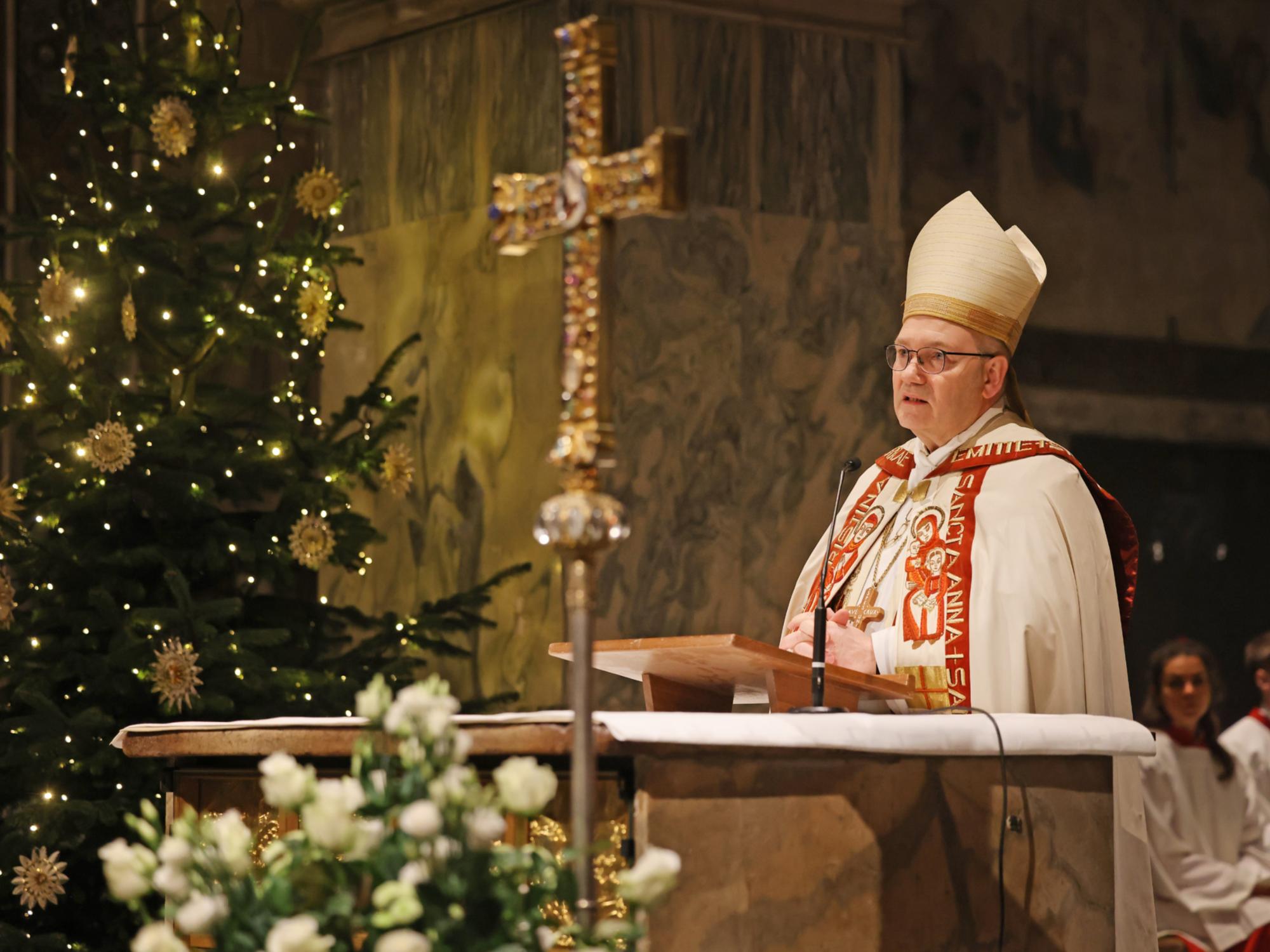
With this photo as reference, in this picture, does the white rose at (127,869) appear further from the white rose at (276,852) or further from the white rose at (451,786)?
the white rose at (451,786)

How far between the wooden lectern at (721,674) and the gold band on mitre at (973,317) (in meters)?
0.97

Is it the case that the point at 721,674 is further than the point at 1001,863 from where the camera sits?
Yes

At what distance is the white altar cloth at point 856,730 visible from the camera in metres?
3.03

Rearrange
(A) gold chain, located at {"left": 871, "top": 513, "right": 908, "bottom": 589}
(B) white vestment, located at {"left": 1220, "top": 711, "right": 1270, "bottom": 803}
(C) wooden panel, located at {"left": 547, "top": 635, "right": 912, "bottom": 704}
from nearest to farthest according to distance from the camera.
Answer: (C) wooden panel, located at {"left": 547, "top": 635, "right": 912, "bottom": 704}
(A) gold chain, located at {"left": 871, "top": 513, "right": 908, "bottom": 589}
(B) white vestment, located at {"left": 1220, "top": 711, "right": 1270, "bottom": 803}

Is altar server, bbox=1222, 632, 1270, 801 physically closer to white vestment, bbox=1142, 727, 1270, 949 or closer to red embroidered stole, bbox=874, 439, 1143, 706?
white vestment, bbox=1142, 727, 1270, 949

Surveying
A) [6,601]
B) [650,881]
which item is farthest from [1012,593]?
[6,601]

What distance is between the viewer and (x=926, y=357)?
4547 mm

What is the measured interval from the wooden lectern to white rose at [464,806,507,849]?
81 centimetres

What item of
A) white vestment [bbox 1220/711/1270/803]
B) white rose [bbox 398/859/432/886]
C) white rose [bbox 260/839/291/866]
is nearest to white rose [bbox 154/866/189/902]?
white rose [bbox 260/839/291/866]

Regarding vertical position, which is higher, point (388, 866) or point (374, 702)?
point (374, 702)

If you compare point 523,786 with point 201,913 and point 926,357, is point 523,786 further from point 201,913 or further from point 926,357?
point 926,357

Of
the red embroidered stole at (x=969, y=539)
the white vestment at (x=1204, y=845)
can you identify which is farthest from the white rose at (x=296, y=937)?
the white vestment at (x=1204, y=845)

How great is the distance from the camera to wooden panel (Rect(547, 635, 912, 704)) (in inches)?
129

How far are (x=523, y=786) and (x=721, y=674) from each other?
4.15 ft
